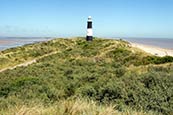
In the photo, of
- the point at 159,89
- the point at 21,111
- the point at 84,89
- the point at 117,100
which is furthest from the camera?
the point at 84,89

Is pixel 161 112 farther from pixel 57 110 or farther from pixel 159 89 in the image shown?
pixel 57 110

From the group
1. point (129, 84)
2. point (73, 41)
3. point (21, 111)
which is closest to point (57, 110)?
point (21, 111)

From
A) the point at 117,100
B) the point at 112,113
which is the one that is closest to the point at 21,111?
the point at 112,113

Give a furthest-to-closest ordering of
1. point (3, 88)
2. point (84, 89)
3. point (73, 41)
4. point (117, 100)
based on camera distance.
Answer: point (73, 41) < point (3, 88) < point (84, 89) < point (117, 100)

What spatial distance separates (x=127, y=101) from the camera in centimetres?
746

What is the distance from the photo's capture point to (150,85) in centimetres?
848

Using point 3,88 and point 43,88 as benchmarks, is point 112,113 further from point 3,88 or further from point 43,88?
point 3,88

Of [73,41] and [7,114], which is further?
[73,41]

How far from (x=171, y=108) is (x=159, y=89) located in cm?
109

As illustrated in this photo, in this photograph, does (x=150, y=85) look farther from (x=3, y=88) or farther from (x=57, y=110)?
(x=3, y=88)

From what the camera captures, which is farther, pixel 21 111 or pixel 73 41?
pixel 73 41

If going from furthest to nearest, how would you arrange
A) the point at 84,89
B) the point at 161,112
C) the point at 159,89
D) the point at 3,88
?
the point at 3,88
the point at 84,89
the point at 159,89
the point at 161,112

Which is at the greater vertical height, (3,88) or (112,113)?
(112,113)

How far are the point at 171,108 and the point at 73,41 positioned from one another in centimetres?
3099
